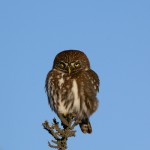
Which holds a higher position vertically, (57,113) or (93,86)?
(93,86)

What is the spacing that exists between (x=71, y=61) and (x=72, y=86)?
0.83m

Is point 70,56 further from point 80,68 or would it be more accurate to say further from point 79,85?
point 79,85

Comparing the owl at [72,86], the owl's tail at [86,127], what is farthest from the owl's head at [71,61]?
the owl's tail at [86,127]

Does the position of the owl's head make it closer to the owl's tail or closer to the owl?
the owl

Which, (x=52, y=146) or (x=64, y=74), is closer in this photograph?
(x=52, y=146)

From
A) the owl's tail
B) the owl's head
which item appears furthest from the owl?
the owl's tail

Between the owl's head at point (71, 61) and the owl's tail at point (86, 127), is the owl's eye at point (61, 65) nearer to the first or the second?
the owl's head at point (71, 61)

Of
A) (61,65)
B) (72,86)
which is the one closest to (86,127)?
(72,86)

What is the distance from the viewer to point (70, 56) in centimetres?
889

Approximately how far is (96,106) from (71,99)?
24.9 inches

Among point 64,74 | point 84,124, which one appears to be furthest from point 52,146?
point 84,124

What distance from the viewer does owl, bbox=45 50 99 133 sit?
26.6ft

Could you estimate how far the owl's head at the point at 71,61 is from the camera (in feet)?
28.7

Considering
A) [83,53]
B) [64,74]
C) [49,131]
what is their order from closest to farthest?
[49,131], [64,74], [83,53]
